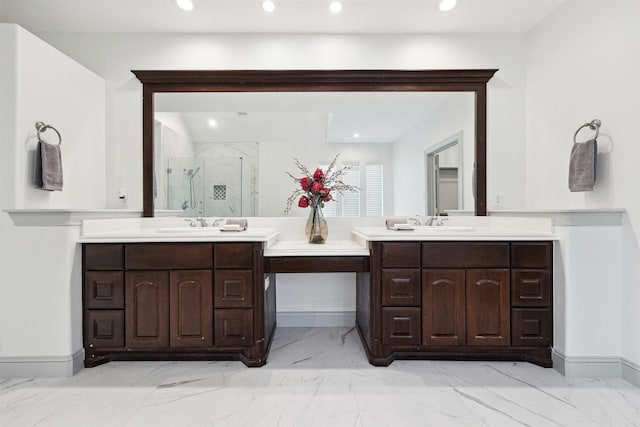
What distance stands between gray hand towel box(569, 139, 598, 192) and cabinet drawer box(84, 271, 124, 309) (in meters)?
2.77

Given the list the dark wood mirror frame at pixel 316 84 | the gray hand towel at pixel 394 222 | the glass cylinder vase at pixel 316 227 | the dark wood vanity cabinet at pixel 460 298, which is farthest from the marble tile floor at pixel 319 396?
the dark wood mirror frame at pixel 316 84

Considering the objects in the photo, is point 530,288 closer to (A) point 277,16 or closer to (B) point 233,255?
(B) point 233,255

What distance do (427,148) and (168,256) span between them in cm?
199

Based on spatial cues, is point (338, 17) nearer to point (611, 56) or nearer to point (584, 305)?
point (611, 56)

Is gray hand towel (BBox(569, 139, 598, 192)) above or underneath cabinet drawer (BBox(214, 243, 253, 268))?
above

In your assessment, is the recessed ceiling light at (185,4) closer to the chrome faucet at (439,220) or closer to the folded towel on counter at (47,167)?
the folded towel on counter at (47,167)

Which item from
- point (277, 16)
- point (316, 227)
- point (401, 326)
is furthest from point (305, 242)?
point (277, 16)

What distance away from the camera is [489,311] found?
2068 mm

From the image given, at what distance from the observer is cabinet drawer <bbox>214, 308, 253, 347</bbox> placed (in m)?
2.06

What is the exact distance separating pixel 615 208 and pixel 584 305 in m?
0.57

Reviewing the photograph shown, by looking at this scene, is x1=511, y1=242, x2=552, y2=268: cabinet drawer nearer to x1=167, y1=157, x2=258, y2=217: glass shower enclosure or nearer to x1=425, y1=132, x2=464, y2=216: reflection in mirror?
x1=425, y1=132, x2=464, y2=216: reflection in mirror

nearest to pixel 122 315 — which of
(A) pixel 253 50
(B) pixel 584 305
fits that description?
(A) pixel 253 50

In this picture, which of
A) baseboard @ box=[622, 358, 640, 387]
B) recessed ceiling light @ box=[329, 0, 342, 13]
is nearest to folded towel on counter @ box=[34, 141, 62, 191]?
recessed ceiling light @ box=[329, 0, 342, 13]

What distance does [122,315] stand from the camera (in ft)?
6.77
